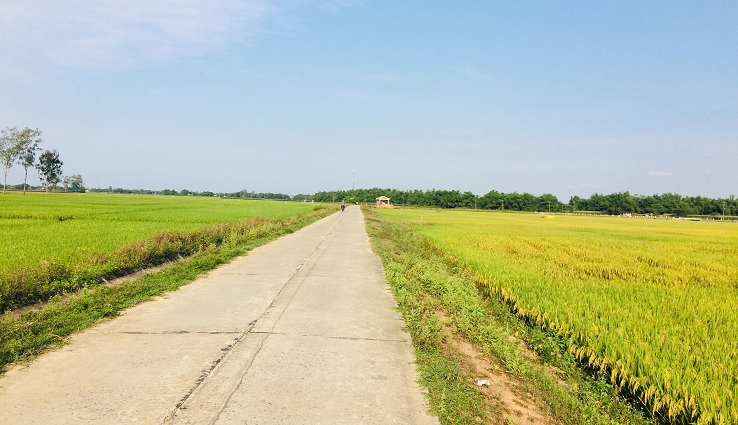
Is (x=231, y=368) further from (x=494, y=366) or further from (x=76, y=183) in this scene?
(x=76, y=183)

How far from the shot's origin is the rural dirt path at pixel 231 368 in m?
3.40

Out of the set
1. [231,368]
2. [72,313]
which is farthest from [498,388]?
[72,313]

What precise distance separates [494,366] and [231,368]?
3.13m

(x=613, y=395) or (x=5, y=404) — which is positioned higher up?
(x=5, y=404)

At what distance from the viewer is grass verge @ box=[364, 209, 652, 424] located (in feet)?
13.0

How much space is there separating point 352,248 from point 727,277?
40.2ft

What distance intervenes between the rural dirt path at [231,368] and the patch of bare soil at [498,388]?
0.71 meters

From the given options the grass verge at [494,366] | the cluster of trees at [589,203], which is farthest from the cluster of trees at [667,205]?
the grass verge at [494,366]

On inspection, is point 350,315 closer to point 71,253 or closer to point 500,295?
point 500,295

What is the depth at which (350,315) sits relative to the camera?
6629mm

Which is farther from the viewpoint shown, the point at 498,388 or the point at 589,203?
the point at 589,203

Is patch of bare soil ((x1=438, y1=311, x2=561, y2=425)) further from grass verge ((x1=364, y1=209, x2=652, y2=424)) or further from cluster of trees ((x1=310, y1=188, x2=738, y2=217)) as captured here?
cluster of trees ((x1=310, y1=188, x2=738, y2=217))

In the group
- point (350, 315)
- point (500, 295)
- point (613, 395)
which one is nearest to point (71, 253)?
point (350, 315)

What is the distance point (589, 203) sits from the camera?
432 feet
